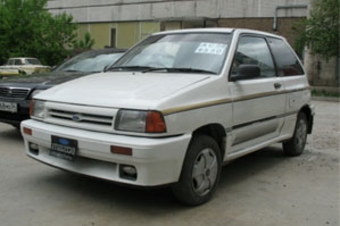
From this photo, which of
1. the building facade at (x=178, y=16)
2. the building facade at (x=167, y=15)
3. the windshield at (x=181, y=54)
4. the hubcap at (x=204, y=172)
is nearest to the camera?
the hubcap at (x=204, y=172)

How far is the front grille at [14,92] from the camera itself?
6844mm

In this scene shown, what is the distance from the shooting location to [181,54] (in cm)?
507

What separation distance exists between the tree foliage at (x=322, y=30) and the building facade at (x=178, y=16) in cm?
239

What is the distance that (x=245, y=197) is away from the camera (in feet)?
15.5

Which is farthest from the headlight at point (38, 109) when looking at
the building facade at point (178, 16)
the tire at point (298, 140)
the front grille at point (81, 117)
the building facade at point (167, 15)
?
the building facade at point (167, 15)

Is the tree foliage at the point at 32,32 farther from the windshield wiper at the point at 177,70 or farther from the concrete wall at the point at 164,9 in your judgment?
the windshield wiper at the point at 177,70

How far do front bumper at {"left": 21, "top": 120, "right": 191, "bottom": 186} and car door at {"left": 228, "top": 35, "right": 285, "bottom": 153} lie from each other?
1.03 metres

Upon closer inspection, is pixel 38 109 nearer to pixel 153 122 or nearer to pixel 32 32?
pixel 153 122

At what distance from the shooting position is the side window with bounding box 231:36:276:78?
16.7 feet

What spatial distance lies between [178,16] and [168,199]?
23.8 m

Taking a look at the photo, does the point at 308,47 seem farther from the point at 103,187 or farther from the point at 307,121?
the point at 103,187

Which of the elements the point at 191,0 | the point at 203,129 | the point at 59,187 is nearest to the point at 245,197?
→ the point at 203,129

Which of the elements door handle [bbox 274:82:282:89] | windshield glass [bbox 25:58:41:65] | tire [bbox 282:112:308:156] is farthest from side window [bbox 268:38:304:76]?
windshield glass [bbox 25:58:41:65]

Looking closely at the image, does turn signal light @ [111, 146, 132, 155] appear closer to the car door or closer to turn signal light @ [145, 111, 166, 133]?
turn signal light @ [145, 111, 166, 133]
